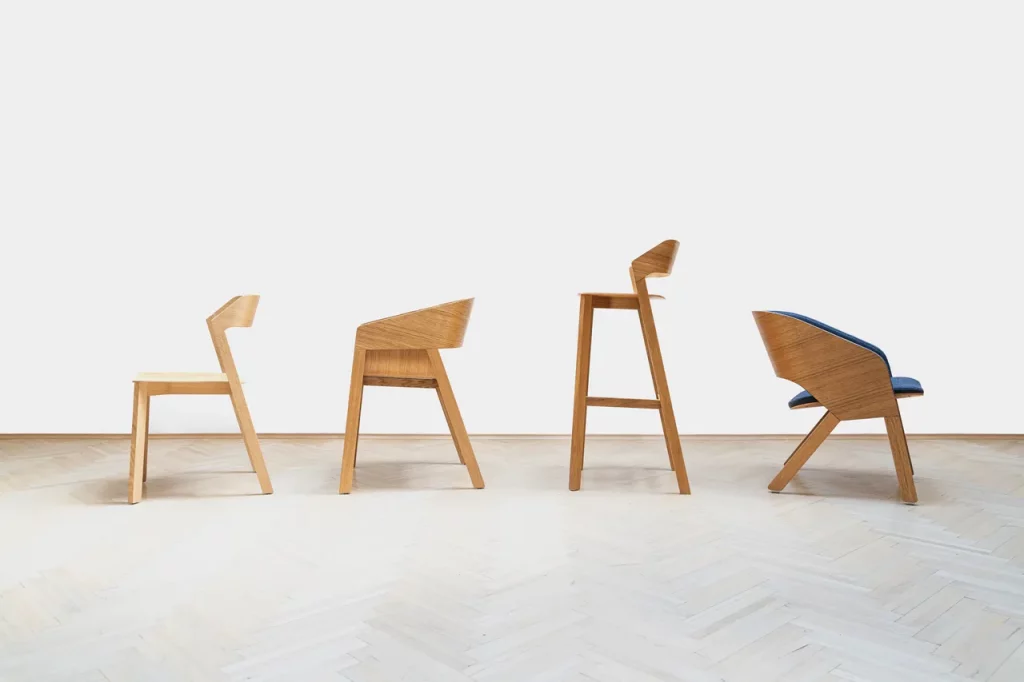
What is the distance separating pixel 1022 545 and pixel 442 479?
2306 mm

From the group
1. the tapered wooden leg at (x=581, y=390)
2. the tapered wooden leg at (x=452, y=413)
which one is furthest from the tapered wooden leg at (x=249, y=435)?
the tapered wooden leg at (x=581, y=390)

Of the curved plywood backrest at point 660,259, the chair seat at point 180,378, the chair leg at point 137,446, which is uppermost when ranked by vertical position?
the curved plywood backrest at point 660,259

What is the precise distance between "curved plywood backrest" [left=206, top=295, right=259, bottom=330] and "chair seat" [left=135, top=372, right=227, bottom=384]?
0.72 ft

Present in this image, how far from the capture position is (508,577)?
7.49 ft

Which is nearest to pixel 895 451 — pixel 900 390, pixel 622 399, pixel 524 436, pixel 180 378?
pixel 900 390

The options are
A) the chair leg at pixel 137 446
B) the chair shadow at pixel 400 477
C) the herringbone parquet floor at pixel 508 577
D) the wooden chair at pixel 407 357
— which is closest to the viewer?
the herringbone parquet floor at pixel 508 577

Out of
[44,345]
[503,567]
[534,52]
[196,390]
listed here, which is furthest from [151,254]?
[503,567]

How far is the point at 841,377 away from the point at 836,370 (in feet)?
0.11

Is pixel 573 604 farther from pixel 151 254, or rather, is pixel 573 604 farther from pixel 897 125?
pixel 897 125

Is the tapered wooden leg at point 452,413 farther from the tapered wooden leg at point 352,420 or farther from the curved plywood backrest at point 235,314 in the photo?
the curved plywood backrest at point 235,314

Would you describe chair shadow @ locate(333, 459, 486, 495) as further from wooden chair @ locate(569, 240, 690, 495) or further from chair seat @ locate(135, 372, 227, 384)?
chair seat @ locate(135, 372, 227, 384)

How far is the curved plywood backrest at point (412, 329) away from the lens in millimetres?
3320

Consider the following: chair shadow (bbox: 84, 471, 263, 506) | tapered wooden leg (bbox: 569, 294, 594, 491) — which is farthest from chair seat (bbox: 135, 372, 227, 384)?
tapered wooden leg (bbox: 569, 294, 594, 491)

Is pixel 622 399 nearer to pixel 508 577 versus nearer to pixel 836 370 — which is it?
pixel 836 370
